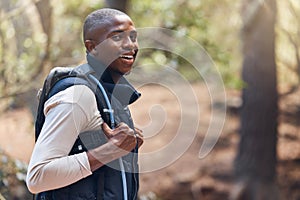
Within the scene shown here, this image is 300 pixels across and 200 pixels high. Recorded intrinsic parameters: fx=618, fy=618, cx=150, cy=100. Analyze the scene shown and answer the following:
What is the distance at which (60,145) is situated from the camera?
2088 mm

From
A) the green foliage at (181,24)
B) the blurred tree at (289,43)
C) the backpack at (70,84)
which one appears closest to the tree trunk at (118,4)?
the green foliage at (181,24)

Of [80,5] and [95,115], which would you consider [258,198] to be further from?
[95,115]

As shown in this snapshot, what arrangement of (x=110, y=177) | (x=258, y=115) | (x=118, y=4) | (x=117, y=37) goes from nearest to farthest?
1. (x=110, y=177)
2. (x=117, y=37)
3. (x=118, y=4)
4. (x=258, y=115)

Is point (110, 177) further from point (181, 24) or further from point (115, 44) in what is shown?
point (181, 24)

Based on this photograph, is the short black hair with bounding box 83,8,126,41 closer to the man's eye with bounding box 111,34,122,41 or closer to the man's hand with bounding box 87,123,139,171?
the man's eye with bounding box 111,34,122,41

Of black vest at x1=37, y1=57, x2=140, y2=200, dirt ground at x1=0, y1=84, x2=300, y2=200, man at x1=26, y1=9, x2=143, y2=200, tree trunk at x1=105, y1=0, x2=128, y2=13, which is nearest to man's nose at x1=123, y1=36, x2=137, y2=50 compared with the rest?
man at x1=26, y1=9, x2=143, y2=200

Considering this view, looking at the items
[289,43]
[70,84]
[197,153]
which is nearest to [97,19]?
[70,84]

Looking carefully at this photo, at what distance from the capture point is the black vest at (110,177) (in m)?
2.16

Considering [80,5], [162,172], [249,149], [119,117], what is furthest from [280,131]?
[119,117]

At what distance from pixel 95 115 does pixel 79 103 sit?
0.08 meters

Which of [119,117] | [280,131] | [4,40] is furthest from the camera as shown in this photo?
[280,131]

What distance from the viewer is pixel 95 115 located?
2158 millimetres

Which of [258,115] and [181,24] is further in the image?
[258,115]

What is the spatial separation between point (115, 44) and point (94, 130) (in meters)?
0.35
